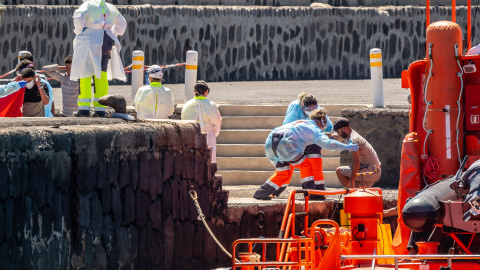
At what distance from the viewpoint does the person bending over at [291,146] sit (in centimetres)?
1256

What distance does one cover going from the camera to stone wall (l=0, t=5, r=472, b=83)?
2180 centimetres

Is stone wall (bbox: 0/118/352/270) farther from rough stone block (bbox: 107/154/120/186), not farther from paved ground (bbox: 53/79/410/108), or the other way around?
paved ground (bbox: 53/79/410/108)

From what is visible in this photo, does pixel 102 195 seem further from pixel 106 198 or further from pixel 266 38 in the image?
pixel 266 38

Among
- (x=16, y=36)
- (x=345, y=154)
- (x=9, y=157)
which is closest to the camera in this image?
(x=9, y=157)

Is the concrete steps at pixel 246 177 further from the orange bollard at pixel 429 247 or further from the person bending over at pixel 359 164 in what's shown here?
the orange bollard at pixel 429 247

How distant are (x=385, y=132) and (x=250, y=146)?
189cm

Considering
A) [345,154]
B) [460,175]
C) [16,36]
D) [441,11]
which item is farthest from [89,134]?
[441,11]

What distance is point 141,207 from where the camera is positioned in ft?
31.8

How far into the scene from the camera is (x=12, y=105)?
1248 cm

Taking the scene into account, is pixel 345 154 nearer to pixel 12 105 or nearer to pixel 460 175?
pixel 12 105

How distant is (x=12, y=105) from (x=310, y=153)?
3405mm

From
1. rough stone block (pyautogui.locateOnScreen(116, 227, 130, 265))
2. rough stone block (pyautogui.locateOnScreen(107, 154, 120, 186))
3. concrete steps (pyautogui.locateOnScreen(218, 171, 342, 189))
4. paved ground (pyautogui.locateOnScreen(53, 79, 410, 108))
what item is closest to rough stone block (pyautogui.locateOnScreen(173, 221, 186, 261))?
rough stone block (pyautogui.locateOnScreen(116, 227, 130, 265))

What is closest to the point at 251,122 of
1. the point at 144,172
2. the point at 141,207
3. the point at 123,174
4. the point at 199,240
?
the point at 199,240

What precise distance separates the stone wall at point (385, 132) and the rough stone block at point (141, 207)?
5930 millimetres
